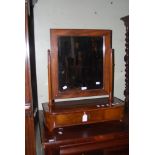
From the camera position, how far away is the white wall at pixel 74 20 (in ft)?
5.72

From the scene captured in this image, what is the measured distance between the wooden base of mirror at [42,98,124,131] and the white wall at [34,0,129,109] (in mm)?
404

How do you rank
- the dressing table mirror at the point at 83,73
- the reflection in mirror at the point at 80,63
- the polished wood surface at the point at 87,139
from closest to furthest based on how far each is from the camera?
the polished wood surface at the point at 87,139 < the dressing table mirror at the point at 83,73 < the reflection in mirror at the point at 80,63

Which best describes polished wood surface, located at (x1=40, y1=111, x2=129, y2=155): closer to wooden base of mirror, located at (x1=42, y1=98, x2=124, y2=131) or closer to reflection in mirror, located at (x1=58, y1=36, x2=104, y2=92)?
wooden base of mirror, located at (x1=42, y1=98, x2=124, y2=131)

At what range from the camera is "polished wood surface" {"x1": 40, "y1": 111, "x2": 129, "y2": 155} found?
1326 millimetres

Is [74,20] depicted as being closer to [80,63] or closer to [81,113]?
[80,63]

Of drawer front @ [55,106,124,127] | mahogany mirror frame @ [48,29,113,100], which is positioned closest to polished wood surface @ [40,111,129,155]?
drawer front @ [55,106,124,127]

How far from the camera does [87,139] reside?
4.49 feet

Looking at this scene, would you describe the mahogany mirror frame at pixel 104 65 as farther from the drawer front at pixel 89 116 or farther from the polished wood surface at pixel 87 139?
the polished wood surface at pixel 87 139

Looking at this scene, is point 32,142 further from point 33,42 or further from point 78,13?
point 78,13

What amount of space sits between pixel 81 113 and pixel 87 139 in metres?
0.21

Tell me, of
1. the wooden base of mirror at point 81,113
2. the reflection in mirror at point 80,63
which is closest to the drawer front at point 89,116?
the wooden base of mirror at point 81,113

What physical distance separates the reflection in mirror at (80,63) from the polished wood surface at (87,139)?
40 cm
